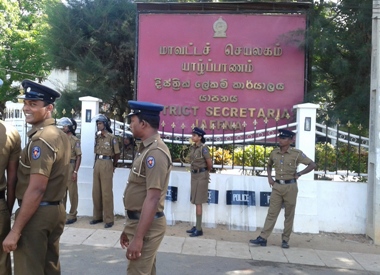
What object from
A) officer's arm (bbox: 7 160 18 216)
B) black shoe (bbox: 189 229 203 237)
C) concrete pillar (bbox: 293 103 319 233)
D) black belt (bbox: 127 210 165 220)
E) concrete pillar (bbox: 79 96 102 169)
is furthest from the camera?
concrete pillar (bbox: 79 96 102 169)

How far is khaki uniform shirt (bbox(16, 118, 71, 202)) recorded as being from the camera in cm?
316

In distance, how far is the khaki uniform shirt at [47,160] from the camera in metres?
3.16

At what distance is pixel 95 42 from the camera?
11164mm

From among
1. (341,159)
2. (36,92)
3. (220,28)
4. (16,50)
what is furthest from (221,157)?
(16,50)

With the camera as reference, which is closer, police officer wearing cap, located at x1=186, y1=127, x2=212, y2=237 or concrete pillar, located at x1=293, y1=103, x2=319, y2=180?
police officer wearing cap, located at x1=186, y1=127, x2=212, y2=237

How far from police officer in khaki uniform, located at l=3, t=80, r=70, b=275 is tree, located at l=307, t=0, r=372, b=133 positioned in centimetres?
618

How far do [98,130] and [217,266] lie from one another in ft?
11.2

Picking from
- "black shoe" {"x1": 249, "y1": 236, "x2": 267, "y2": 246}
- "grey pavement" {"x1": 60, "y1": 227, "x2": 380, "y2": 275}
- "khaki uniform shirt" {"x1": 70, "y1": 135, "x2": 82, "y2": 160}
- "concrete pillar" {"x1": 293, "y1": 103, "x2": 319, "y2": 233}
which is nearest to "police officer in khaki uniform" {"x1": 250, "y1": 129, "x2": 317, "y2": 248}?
"black shoe" {"x1": 249, "y1": 236, "x2": 267, "y2": 246}

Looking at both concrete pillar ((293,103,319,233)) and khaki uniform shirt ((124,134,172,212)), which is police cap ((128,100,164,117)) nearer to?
khaki uniform shirt ((124,134,172,212))

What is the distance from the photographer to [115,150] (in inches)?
301

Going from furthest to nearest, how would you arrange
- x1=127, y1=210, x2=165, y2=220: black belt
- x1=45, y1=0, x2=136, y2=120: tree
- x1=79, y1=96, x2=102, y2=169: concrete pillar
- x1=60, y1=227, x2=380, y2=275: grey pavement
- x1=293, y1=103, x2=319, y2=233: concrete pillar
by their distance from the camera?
x1=45, y1=0, x2=136, y2=120: tree < x1=79, y1=96, x2=102, y2=169: concrete pillar < x1=293, y1=103, x2=319, y2=233: concrete pillar < x1=60, y1=227, x2=380, y2=275: grey pavement < x1=127, y1=210, x2=165, y2=220: black belt

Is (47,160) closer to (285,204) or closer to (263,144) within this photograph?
(285,204)

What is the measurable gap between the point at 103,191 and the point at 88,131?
1.22 meters

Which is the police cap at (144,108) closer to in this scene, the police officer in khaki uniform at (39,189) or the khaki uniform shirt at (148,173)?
the khaki uniform shirt at (148,173)
